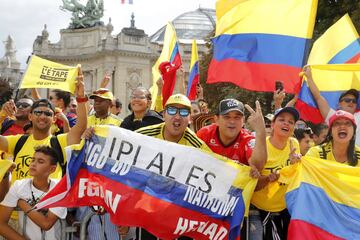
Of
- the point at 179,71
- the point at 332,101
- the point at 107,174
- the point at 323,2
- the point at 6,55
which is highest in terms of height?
the point at 6,55

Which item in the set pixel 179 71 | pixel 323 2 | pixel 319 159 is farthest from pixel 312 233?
pixel 323 2

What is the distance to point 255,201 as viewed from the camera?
593cm

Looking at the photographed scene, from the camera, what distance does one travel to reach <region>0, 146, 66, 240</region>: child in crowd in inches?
222

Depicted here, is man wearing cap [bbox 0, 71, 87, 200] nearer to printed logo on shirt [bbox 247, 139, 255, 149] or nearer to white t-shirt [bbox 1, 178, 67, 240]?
white t-shirt [bbox 1, 178, 67, 240]

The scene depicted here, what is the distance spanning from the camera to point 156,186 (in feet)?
18.3

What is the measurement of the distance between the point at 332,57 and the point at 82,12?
4897 cm

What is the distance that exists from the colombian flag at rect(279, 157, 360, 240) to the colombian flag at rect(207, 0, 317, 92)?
2277 millimetres

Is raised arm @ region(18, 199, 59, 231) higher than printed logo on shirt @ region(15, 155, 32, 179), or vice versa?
printed logo on shirt @ region(15, 155, 32, 179)

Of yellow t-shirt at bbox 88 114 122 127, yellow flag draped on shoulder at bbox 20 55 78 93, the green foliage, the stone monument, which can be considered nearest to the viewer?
yellow flag draped on shoulder at bbox 20 55 78 93

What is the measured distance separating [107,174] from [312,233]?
2.12 metres

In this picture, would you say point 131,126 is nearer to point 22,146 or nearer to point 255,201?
point 22,146

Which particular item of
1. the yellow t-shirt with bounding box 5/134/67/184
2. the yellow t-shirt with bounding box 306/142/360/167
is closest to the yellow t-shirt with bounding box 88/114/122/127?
the yellow t-shirt with bounding box 5/134/67/184

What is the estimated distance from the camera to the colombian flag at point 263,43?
7809 mm

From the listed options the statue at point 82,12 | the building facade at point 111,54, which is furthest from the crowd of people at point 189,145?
the statue at point 82,12
